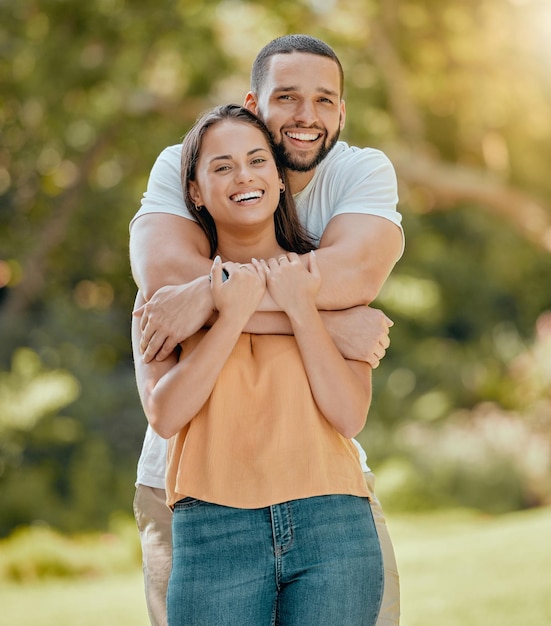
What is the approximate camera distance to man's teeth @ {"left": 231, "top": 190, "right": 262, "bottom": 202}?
95.0 inches

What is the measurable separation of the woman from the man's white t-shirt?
28cm

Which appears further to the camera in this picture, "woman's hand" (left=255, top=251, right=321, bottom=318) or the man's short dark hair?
the man's short dark hair

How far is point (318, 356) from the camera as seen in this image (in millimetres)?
2250

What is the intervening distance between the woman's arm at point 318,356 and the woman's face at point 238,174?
0.55ft

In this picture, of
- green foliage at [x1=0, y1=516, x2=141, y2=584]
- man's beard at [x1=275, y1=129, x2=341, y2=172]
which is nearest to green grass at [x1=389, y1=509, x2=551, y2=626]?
green foliage at [x1=0, y1=516, x2=141, y2=584]

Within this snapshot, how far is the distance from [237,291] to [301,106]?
689mm

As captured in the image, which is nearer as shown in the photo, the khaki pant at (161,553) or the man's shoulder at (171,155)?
the khaki pant at (161,553)

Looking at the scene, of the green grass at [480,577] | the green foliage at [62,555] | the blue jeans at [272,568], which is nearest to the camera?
the blue jeans at [272,568]

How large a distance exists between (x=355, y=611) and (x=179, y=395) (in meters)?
0.64

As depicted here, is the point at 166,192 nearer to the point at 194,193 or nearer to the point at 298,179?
the point at 194,193

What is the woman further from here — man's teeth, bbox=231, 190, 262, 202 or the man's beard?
the man's beard

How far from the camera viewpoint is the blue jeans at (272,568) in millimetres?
2104

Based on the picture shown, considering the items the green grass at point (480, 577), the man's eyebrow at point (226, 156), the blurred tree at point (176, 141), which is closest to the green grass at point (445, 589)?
the green grass at point (480, 577)

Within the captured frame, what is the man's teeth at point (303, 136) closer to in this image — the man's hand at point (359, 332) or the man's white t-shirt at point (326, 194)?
the man's white t-shirt at point (326, 194)
